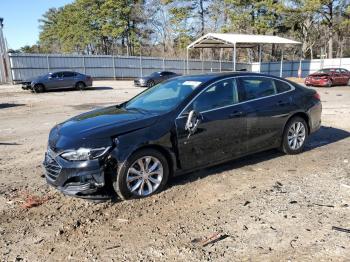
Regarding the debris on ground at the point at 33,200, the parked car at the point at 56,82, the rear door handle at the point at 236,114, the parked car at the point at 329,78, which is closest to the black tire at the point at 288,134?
the rear door handle at the point at 236,114

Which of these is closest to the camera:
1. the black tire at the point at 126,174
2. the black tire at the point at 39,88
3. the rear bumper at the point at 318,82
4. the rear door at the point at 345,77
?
the black tire at the point at 126,174

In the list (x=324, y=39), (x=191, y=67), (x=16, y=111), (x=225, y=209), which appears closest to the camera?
(x=225, y=209)

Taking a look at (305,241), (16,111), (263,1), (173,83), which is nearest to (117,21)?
(263,1)

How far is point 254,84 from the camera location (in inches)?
248

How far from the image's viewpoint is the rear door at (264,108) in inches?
239

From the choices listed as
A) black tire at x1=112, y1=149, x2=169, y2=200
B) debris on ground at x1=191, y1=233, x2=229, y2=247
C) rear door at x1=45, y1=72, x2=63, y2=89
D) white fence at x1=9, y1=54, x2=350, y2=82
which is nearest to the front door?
black tire at x1=112, y1=149, x2=169, y2=200

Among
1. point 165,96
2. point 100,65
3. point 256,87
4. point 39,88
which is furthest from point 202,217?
point 100,65

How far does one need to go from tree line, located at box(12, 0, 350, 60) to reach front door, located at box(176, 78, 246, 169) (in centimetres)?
3985

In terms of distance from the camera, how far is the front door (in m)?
5.27

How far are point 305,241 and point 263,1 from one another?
150ft

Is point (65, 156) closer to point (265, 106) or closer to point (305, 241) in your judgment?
point (305, 241)

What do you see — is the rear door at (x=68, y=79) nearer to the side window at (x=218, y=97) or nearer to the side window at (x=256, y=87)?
the side window at (x=256, y=87)

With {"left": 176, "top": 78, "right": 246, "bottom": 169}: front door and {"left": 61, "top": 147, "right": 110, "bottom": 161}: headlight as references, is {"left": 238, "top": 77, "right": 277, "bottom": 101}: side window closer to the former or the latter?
{"left": 176, "top": 78, "right": 246, "bottom": 169}: front door

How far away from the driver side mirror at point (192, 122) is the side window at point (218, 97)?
164 mm
